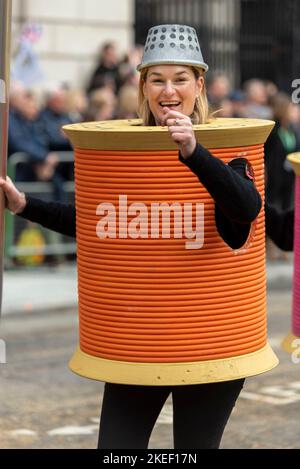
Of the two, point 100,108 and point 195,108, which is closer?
point 195,108

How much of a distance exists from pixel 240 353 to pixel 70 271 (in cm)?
978

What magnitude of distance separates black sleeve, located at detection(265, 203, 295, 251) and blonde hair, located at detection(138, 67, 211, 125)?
0.70m

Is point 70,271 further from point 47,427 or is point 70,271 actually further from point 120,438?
point 120,438

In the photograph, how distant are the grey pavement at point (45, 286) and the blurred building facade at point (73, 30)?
539cm

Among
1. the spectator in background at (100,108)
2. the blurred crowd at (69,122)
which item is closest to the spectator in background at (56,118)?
the blurred crowd at (69,122)

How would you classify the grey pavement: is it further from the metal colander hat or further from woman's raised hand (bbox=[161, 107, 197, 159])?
woman's raised hand (bbox=[161, 107, 197, 159])

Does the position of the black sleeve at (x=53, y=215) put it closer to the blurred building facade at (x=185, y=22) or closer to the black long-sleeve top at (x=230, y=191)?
the black long-sleeve top at (x=230, y=191)

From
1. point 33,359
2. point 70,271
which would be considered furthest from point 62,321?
point 70,271

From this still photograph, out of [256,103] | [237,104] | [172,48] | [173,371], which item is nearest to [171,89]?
[172,48]

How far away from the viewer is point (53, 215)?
469 cm

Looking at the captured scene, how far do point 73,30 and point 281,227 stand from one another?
14.9m

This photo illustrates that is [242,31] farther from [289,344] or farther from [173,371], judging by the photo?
[173,371]

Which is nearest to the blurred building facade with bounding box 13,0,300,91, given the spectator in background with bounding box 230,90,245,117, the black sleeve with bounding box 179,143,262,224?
the spectator in background with bounding box 230,90,245,117

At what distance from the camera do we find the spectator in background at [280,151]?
588 inches
